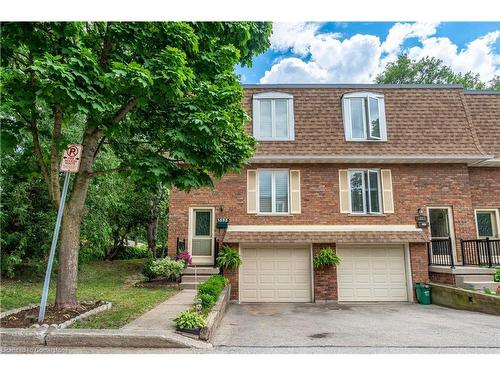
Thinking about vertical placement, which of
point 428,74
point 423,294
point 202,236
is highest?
point 428,74

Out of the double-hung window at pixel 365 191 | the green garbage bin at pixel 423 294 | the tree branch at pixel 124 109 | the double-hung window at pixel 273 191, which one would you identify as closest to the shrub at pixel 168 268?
the double-hung window at pixel 273 191

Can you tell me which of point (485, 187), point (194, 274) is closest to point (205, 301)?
point (194, 274)

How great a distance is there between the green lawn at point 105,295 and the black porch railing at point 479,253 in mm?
9403

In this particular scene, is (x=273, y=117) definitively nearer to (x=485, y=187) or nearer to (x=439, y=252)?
(x=439, y=252)

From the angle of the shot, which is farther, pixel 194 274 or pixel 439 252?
pixel 439 252

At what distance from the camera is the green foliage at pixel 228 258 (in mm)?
11008

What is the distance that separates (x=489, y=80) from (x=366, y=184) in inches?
781

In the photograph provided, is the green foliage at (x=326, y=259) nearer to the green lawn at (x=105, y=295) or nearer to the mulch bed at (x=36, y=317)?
the green lawn at (x=105, y=295)

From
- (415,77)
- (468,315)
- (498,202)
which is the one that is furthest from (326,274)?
(415,77)

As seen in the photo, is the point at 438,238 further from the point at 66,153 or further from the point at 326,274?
the point at 66,153

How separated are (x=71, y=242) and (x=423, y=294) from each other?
10.1 metres

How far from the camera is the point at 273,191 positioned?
1230 centimetres

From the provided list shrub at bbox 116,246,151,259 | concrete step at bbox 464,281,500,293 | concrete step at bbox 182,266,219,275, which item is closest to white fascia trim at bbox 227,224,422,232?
concrete step at bbox 182,266,219,275

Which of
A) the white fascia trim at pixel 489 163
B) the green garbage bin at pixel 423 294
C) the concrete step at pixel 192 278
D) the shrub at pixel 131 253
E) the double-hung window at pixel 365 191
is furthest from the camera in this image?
the shrub at pixel 131 253
